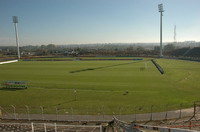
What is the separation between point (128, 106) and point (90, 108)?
4.15 meters

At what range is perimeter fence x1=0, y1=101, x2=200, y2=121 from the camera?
16344 mm

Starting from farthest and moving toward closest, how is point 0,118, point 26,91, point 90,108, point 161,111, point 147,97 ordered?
point 26,91 → point 147,97 → point 90,108 → point 161,111 → point 0,118

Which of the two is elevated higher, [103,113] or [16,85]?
[16,85]

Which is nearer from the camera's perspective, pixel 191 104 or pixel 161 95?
pixel 191 104

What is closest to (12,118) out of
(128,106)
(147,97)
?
(128,106)

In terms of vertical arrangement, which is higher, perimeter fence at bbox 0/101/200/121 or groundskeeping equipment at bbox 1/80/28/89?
groundskeeping equipment at bbox 1/80/28/89

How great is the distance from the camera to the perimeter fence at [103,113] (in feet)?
53.6

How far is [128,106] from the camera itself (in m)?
19.4

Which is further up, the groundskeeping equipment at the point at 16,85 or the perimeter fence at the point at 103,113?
the groundskeeping equipment at the point at 16,85

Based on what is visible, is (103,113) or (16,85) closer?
(103,113)

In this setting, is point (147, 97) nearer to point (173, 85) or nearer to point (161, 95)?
point (161, 95)

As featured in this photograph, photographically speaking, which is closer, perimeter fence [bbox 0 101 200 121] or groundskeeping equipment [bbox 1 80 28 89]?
perimeter fence [bbox 0 101 200 121]

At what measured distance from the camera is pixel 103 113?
17000 mm

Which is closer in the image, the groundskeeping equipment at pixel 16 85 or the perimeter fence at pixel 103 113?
the perimeter fence at pixel 103 113
